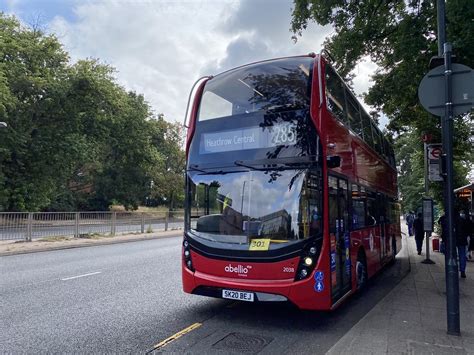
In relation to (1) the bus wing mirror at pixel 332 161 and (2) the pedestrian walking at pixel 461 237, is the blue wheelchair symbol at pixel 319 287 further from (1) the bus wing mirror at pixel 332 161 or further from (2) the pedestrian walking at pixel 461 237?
(2) the pedestrian walking at pixel 461 237

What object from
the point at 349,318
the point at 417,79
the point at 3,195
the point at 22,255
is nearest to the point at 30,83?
the point at 3,195

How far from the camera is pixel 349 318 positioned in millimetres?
6527

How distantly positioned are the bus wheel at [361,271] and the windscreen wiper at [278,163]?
117 inches

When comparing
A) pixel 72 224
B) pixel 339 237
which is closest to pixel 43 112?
pixel 72 224

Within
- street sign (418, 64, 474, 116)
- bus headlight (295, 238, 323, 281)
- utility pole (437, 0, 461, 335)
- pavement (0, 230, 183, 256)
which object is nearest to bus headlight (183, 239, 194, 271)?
bus headlight (295, 238, 323, 281)

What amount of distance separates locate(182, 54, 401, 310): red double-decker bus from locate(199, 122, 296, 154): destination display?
16 mm

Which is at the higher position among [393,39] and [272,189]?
[393,39]

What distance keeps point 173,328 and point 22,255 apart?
11685 millimetres

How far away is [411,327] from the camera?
5730 mm

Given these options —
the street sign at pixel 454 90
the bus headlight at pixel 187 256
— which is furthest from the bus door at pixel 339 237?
the bus headlight at pixel 187 256

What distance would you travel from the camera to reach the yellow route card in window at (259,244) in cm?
583

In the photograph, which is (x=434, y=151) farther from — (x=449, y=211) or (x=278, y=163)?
(x=278, y=163)

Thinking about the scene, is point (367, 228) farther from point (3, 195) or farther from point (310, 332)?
point (3, 195)

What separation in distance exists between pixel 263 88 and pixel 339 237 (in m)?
2.77
